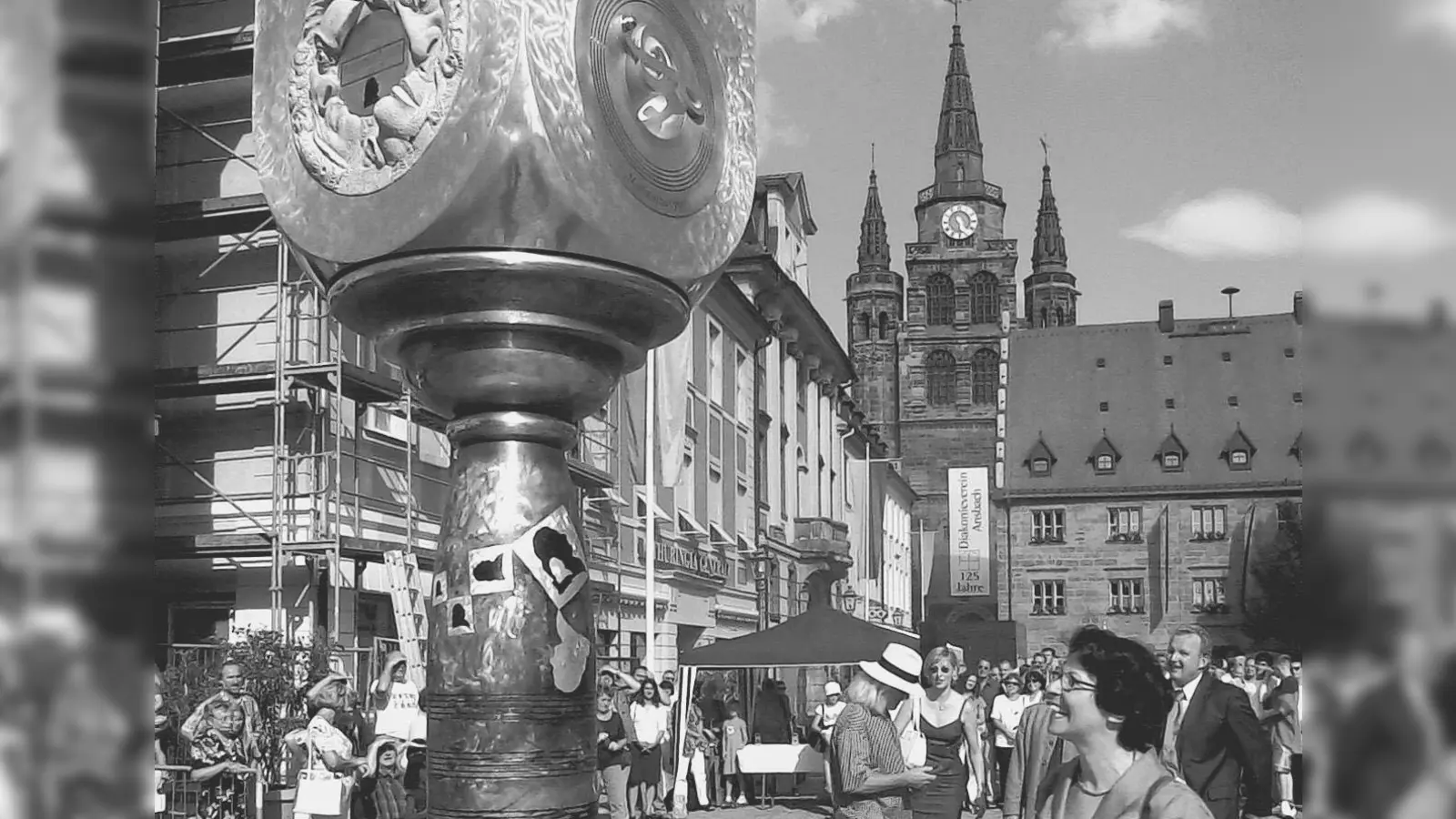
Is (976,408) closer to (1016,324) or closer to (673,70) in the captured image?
(1016,324)

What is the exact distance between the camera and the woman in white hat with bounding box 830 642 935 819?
574cm

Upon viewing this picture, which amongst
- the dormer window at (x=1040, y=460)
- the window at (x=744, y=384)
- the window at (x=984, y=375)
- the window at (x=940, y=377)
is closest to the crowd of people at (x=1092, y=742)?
the window at (x=744, y=384)

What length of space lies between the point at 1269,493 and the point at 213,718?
7007 centimetres

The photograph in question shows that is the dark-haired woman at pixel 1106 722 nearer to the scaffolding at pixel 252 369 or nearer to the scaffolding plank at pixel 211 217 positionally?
the scaffolding at pixel 252 369

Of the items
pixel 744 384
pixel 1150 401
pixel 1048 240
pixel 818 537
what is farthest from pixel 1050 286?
pixel 744 384

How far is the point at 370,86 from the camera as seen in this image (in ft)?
5.65

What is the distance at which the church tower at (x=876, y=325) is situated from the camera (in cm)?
10031

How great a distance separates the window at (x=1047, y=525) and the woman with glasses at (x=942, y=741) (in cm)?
6672

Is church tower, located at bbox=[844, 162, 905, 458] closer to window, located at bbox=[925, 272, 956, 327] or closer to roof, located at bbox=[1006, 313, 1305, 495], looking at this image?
window, located at bbox=[925, 272, 956, 327]

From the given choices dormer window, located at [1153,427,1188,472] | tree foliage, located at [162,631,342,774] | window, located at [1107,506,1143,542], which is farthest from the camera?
dormer window, located at [1153,427,1188,472]

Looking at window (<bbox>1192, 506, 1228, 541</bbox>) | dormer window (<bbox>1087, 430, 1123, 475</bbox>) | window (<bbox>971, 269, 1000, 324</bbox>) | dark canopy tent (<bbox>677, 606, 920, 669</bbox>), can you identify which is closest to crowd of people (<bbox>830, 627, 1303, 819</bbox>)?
dark canopy tent (<bbox>677, 606, 920, 669</bbox>)

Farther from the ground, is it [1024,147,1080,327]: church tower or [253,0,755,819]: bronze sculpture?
[1024,147,1080,327]: church tower

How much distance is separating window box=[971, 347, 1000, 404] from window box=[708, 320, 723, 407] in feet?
218

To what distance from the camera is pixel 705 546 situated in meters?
31.9
